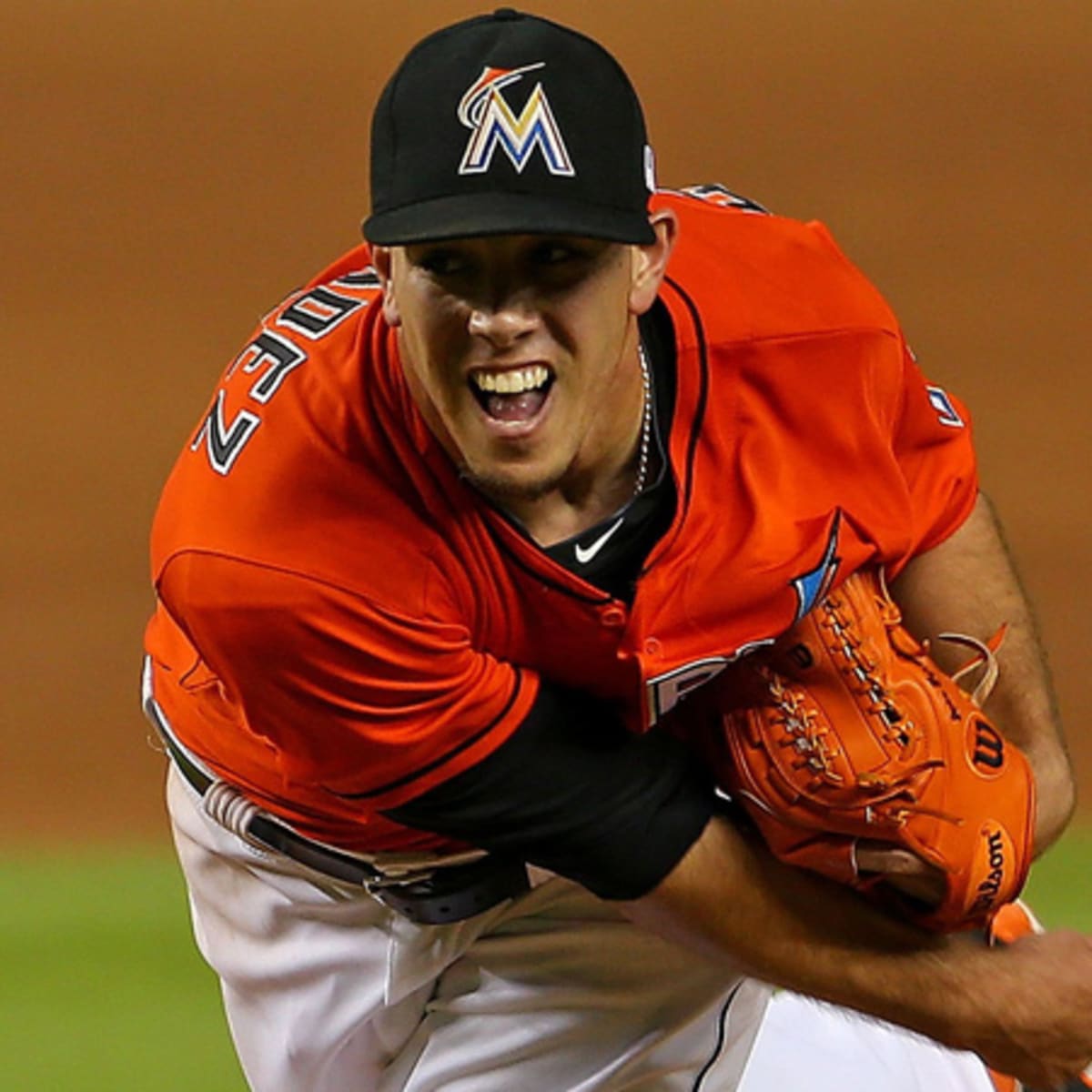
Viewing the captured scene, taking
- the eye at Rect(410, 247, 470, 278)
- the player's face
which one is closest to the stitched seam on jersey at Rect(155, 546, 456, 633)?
the player's face

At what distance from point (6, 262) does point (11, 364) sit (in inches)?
11.2

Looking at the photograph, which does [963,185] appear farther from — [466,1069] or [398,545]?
[398,545]

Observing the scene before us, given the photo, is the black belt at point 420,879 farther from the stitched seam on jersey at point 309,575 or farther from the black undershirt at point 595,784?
the stitched seam on jersey at point 309,575

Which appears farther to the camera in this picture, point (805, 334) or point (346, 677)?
point (805, 334)

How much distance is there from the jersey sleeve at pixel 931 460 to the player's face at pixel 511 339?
425 millimetres

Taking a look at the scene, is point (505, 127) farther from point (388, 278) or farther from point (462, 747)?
point (462, 747)

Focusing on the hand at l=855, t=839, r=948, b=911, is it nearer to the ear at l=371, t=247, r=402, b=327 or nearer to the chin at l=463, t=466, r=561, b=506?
the chin at l=463, t=466, r=561, b=506

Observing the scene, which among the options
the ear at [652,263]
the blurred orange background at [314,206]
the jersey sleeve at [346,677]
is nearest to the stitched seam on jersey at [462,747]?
the jersey sleeve at [346,677]

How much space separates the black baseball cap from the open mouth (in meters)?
0.12

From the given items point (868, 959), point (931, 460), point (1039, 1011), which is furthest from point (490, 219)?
point (1039, 1011)

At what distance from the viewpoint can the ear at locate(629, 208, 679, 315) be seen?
1723 millimetres

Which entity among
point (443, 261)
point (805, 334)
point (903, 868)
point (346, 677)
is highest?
point (443, 261)

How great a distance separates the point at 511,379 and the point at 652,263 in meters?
0.19

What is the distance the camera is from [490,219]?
1.54 meters
